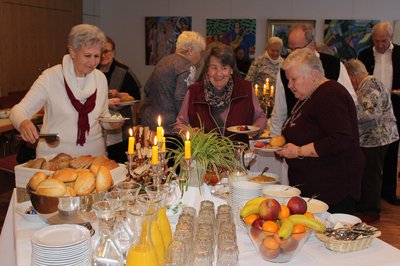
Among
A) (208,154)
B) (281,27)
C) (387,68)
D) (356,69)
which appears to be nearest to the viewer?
(208,154)

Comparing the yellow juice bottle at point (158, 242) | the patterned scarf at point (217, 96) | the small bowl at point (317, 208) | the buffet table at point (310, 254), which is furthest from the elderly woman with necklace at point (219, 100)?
the yellow juice bottle at point (158, 242)

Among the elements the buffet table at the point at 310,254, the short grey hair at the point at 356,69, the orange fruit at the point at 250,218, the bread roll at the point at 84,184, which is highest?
the short grey hair at the point at 356,69

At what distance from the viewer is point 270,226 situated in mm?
1447

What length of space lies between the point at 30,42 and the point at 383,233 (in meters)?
5.06

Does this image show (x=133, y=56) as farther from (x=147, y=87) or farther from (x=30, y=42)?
(x=147, y=87)

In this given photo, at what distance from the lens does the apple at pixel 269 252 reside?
1.47 metres

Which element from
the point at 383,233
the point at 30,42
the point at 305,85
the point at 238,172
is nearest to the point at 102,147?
the point at 238,172

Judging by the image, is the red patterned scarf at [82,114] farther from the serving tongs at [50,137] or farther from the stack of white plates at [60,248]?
the stack of white plates at [60,248]

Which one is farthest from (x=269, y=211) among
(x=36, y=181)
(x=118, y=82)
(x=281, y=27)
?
(x=281, y=27)

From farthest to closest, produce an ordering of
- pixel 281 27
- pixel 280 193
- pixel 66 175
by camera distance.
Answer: pixel 281 27 < pixel 280 193 < pixel 66 175

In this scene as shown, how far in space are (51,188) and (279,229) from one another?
0.85 metres

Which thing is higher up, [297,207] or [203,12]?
[203,12]

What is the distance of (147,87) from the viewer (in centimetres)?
398

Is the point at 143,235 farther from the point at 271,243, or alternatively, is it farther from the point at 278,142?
the point at 278,142
